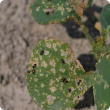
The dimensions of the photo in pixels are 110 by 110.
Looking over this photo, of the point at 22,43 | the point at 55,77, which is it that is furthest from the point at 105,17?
the point at 22,43

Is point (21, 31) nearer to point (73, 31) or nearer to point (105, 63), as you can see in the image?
point (73, 31)

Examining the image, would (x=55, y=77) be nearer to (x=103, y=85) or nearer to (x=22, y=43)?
(x=103, y=85)

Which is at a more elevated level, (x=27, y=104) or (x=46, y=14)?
(x=46, y=14)

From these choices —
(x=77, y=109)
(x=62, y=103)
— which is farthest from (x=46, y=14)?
(x=77, y=109)

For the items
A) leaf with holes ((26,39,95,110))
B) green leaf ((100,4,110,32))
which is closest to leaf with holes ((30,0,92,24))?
green leaf ((100,4,110,32))

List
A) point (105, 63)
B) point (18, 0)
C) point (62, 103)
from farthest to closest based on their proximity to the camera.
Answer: point (18, 0) → point (62, 103) → point (105, 63)
